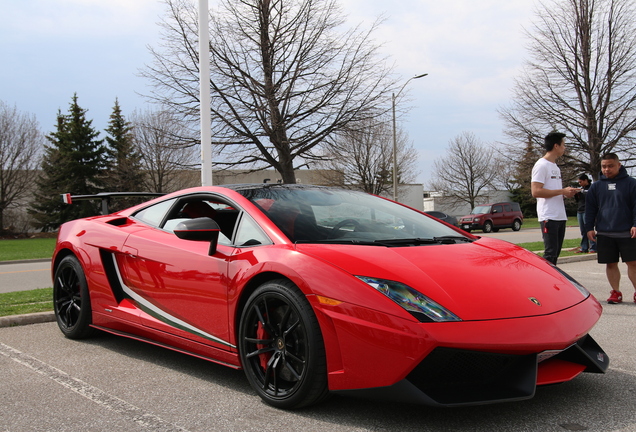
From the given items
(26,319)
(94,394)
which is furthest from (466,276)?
(26,319)

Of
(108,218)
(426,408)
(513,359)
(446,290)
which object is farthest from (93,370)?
(513,359)

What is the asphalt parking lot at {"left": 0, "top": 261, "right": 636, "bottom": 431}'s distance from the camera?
8.58 ft

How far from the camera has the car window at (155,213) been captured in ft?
13.5

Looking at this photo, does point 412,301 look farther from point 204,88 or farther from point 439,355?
point 204,88

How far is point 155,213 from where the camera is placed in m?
4.23

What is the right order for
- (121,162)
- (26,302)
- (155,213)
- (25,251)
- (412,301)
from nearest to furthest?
(412,301)
(155,213)
(26,302)
(25,251)
(121,162)

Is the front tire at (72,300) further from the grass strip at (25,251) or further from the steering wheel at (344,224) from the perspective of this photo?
the grass strip at (25,251)

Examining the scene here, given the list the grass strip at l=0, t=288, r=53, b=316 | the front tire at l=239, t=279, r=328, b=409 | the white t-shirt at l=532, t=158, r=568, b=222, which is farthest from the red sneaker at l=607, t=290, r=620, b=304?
the grass strip at l=0, t=288, r=53, b=316

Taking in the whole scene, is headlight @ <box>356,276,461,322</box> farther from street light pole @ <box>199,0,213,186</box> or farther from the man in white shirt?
street light pole @ <box>199,0,213,186</box>

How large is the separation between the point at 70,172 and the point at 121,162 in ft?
21.0

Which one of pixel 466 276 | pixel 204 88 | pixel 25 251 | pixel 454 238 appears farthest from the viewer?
pixel 25 251

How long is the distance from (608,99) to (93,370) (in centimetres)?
2116

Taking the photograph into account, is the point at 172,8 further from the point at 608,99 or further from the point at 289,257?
the point at 608,99

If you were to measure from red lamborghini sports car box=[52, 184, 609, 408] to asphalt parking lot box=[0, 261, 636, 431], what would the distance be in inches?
7.0
